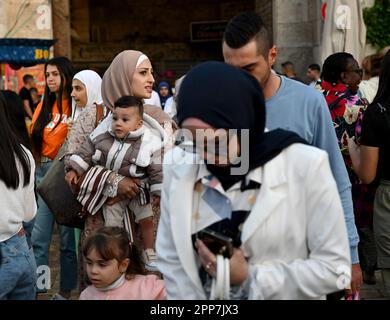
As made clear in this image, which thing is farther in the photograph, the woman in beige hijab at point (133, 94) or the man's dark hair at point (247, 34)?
the woman in beige hijab at point (133, 94)

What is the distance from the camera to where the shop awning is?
37.3 ft

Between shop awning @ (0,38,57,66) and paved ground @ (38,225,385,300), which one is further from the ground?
shop awning @ (0,38,57,66)

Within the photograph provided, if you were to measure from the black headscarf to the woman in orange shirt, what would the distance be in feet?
12.1

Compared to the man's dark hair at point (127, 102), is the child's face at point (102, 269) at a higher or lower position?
lower

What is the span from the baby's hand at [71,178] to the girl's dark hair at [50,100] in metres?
1.76

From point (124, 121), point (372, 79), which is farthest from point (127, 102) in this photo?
point (372, 79)

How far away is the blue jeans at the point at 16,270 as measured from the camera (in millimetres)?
3873

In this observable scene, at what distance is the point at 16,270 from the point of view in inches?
155

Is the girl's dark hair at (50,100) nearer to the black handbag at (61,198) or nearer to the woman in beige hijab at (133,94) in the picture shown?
the black handbag at (61,198)

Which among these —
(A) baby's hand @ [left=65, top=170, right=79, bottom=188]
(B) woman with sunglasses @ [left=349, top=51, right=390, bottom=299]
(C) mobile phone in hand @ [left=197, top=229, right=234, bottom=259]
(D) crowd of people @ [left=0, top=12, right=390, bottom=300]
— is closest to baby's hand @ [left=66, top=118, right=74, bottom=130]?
(D) crowd of people @ [left=0, top=12, right=390, bottom=300]

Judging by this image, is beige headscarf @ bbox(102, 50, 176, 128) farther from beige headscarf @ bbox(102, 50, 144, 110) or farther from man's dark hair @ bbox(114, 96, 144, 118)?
man's dark hair @ bbox(114, 96, 144, 118)

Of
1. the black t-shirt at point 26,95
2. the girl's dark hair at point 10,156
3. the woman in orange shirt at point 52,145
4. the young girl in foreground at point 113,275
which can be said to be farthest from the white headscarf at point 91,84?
the black t-shirt at point 26,95

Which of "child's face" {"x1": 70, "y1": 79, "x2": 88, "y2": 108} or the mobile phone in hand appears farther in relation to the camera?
"child's face" {"x1": 70, "y1": 79, "x2": 88, "y2": 108}
